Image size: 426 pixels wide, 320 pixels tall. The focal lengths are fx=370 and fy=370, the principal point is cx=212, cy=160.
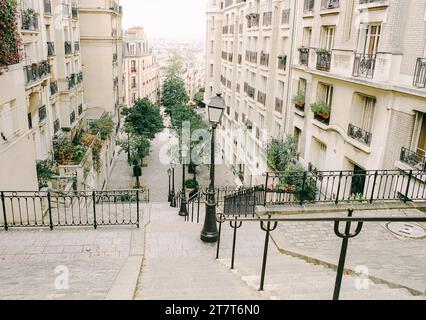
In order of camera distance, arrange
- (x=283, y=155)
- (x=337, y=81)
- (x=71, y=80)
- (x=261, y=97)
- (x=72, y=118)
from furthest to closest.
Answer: (x=261, y=97) → (x=72, y=118) → (x=71, y=80) → (x=283, y=155) → (x=337, y=81)

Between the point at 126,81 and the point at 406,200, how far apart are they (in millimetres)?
49390

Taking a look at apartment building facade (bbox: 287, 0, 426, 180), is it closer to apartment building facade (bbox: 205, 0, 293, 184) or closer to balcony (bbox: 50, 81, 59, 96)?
apartment building facade (bbox: 205, 0, 293, 184)

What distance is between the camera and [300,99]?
60.7 feet

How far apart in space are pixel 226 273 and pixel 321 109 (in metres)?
10.7

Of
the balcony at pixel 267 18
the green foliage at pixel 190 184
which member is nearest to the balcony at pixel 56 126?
the green foliage at pixel 190 184

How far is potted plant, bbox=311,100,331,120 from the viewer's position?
15.9 meters

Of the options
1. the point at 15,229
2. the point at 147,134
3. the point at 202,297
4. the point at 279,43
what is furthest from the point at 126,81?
the point at 202,297

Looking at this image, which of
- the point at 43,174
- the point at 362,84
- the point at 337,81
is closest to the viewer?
the point at 362,84

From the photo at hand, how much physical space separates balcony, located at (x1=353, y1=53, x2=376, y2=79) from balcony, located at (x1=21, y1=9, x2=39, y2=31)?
15.0 meters

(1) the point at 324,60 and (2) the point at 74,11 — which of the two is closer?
(1) the point at 324,60

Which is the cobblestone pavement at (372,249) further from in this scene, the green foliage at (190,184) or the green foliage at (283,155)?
the green foliage at (190,184)

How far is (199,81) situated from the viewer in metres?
130

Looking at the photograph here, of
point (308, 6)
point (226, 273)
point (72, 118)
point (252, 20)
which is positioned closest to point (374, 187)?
point (226, 273)

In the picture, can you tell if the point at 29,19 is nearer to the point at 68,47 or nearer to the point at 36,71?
the point at 36,71
